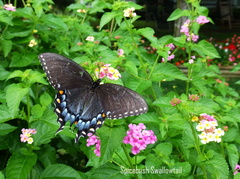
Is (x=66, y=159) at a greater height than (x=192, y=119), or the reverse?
(x=192, y=119)

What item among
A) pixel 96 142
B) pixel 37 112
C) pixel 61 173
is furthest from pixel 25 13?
pixel 96 142

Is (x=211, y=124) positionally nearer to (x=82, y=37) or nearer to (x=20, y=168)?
(x=20, y=168)

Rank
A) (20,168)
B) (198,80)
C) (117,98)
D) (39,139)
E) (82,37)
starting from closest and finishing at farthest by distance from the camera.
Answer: (117,98) < (20,168) < (39,139) < (198,80) < (82,37)

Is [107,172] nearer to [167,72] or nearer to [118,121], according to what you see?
[118,121]

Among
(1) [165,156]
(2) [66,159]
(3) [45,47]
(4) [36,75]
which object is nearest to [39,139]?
(4) [36,75]

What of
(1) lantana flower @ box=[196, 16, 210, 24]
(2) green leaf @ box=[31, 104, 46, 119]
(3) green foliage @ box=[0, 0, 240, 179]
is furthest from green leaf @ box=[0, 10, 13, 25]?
(1) lantana flower @ box=[196, 16, 210, 24]

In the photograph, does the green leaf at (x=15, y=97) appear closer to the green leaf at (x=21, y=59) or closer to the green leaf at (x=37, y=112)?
the green leaf at (x=37, y=112)

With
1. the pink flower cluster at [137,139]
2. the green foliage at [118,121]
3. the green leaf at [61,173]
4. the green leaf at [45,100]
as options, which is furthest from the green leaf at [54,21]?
the pink flower cluster at [137,139]
